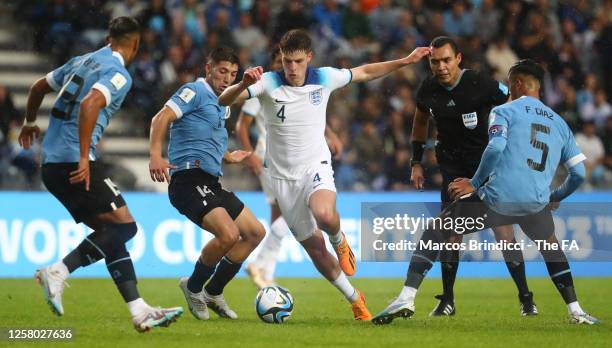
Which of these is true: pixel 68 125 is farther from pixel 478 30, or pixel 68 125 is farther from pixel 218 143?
pixel 478 30

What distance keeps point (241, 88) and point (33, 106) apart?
1.68 m

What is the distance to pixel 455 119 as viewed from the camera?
9.38m

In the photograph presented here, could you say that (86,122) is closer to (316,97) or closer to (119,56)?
(119,56)

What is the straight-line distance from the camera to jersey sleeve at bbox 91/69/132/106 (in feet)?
25.2

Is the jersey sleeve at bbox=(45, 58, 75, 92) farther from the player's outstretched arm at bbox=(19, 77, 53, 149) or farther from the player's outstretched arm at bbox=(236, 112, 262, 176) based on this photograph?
the player's outstretched arm at bbox=(236, 112, 262, 176)

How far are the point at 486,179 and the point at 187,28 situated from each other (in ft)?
32.7

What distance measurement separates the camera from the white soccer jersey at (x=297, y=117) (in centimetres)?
884

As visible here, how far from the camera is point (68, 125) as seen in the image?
810 cm

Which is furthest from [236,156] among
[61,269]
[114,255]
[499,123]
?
[499,123]

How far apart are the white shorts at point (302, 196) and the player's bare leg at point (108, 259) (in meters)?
1.41

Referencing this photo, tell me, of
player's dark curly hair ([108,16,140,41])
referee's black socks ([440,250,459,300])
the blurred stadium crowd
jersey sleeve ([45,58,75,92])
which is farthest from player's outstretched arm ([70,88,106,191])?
the blurred stadium crowd

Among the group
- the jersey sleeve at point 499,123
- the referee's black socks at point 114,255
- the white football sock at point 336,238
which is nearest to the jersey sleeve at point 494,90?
the jersey sleeve at point 499,123

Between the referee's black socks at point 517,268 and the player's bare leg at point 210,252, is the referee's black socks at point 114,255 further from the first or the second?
the referee's black socks at point 517,268

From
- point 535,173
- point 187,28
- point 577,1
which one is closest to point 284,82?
point 535,173
